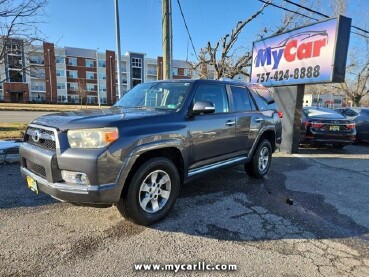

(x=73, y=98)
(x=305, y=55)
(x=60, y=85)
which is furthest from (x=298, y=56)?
(x=60, y=85)

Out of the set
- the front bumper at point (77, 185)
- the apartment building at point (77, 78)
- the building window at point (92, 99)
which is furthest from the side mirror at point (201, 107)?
the building window at point (92, 99)

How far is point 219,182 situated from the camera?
17.7 feet

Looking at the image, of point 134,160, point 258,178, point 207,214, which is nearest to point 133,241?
point 134,160

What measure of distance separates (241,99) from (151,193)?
2.64 metres

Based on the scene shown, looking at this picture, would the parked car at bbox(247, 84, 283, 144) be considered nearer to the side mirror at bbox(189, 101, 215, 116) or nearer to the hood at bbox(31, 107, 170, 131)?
the side mirror at bbox(189, 101, 215, 116)

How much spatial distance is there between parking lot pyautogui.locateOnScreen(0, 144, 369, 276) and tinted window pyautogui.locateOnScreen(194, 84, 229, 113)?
150 centimetres

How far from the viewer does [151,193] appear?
A: 11.3 ft

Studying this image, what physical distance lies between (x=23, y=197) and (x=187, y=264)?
300 centimetres

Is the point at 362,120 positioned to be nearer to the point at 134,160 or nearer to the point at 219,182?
the point at 219,182

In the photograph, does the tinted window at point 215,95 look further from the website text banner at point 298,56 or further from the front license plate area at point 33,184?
the website text banner at point 298,56

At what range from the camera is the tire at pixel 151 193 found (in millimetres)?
3207

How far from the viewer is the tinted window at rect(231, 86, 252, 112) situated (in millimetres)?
4945

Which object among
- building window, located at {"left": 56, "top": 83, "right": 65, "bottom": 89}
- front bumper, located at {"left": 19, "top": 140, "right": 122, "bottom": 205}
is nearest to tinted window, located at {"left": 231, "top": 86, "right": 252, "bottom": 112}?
front bumper, located at {"left": 19, "top": 140, "right": 122, "bottom": 205}

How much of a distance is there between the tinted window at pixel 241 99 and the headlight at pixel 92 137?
263 cm
